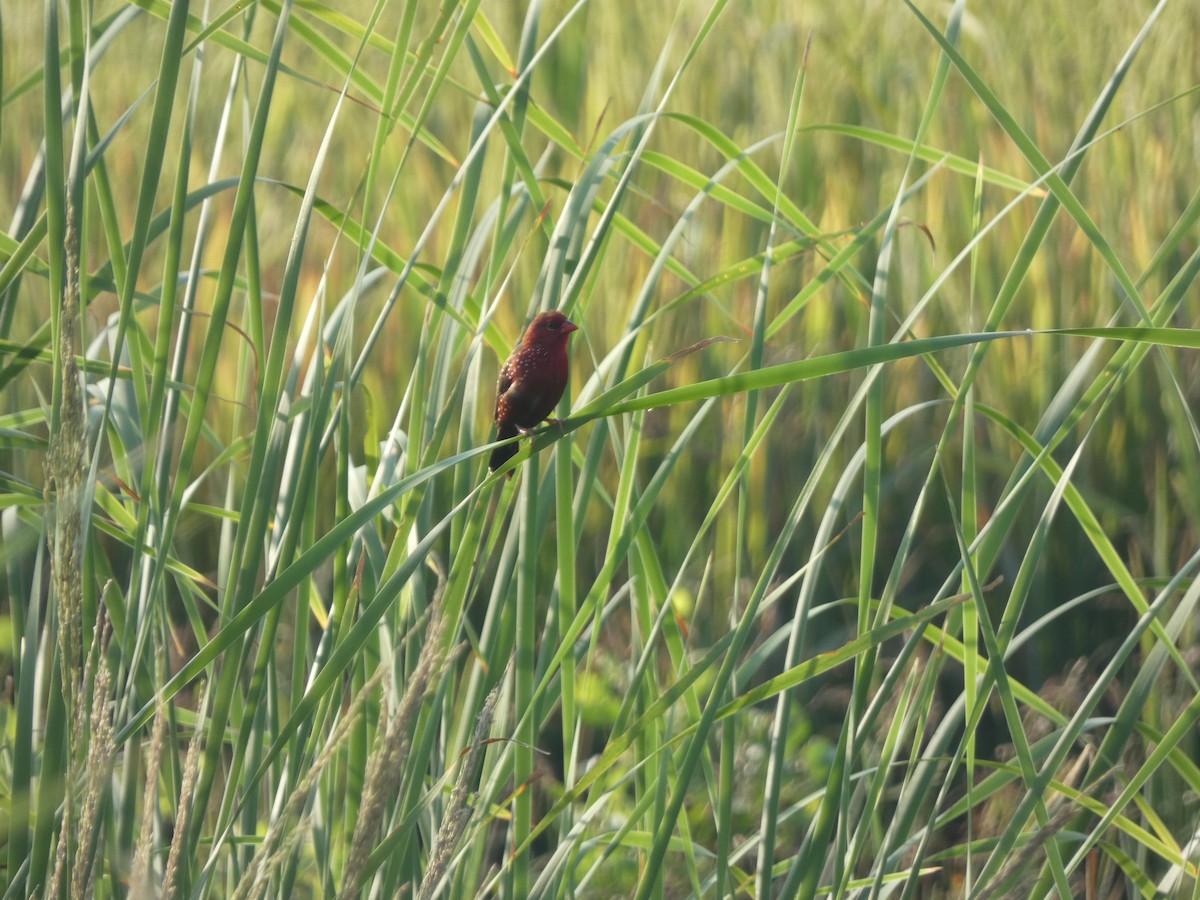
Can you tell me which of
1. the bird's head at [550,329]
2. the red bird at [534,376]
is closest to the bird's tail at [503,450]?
the red bird at [534,376]

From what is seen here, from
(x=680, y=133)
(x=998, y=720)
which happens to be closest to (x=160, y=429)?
(x=998, y=720)

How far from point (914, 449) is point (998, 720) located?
1.82ft

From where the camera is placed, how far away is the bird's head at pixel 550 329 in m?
1.12

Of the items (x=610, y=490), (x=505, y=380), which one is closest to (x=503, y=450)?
(x=505, y=380)

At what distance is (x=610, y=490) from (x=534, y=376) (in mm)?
1035

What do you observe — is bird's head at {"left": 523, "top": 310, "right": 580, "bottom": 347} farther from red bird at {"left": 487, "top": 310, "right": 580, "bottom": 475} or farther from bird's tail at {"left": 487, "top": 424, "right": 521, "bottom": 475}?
bird's tail at {"left": 487, "top": 424, "right": 521, "bottom": 475}

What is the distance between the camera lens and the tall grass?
85cm

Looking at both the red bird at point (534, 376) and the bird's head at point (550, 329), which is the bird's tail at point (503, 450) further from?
the bird's head at point (550, 329)

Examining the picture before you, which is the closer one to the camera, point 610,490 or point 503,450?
point 503,450

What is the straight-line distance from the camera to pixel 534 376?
3.84 feet

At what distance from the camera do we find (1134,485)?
2082mm

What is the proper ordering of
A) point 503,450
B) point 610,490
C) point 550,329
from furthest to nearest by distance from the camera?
point 610,490 → point 503,450 → point 550,329

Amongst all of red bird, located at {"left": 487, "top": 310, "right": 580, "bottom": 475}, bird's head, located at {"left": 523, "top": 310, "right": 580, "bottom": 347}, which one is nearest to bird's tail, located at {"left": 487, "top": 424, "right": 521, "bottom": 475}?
red bird, located at {"left": 487, "top": 310, "right": 580, "bottom": 475}

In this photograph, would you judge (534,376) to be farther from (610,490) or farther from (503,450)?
(610,490)
